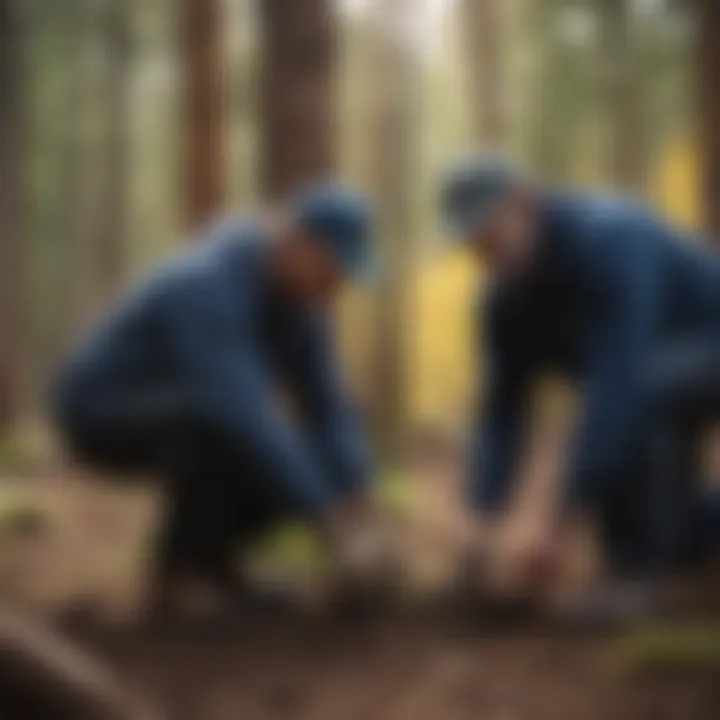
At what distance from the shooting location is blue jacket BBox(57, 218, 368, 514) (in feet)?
5.44

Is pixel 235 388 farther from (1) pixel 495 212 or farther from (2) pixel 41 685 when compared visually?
(2) pixel 41 685

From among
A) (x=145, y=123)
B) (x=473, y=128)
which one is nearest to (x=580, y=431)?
(x=473, y=128)

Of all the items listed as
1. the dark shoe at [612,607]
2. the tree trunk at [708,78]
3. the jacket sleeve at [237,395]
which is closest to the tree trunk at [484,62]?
the tree trunk at [708,78]

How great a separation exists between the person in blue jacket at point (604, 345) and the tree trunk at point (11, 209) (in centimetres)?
48

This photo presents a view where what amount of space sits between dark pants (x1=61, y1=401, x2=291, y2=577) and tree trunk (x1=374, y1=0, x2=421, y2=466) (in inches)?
5.8

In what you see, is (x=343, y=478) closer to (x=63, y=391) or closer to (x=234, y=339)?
(x=234, y=339)

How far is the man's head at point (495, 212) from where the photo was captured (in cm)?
168

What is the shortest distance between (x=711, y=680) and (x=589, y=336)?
0.38 metres

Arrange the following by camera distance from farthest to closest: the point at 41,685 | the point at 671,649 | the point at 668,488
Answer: the point at 668,488 < the point at 671,649 < the point at 41,685

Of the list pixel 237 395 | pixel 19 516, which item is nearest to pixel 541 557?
pixel 237 395

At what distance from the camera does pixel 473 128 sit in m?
1.75

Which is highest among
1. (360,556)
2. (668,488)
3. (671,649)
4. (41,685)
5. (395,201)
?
(395,201)

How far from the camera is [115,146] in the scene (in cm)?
188

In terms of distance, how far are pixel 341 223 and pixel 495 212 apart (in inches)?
6.3
